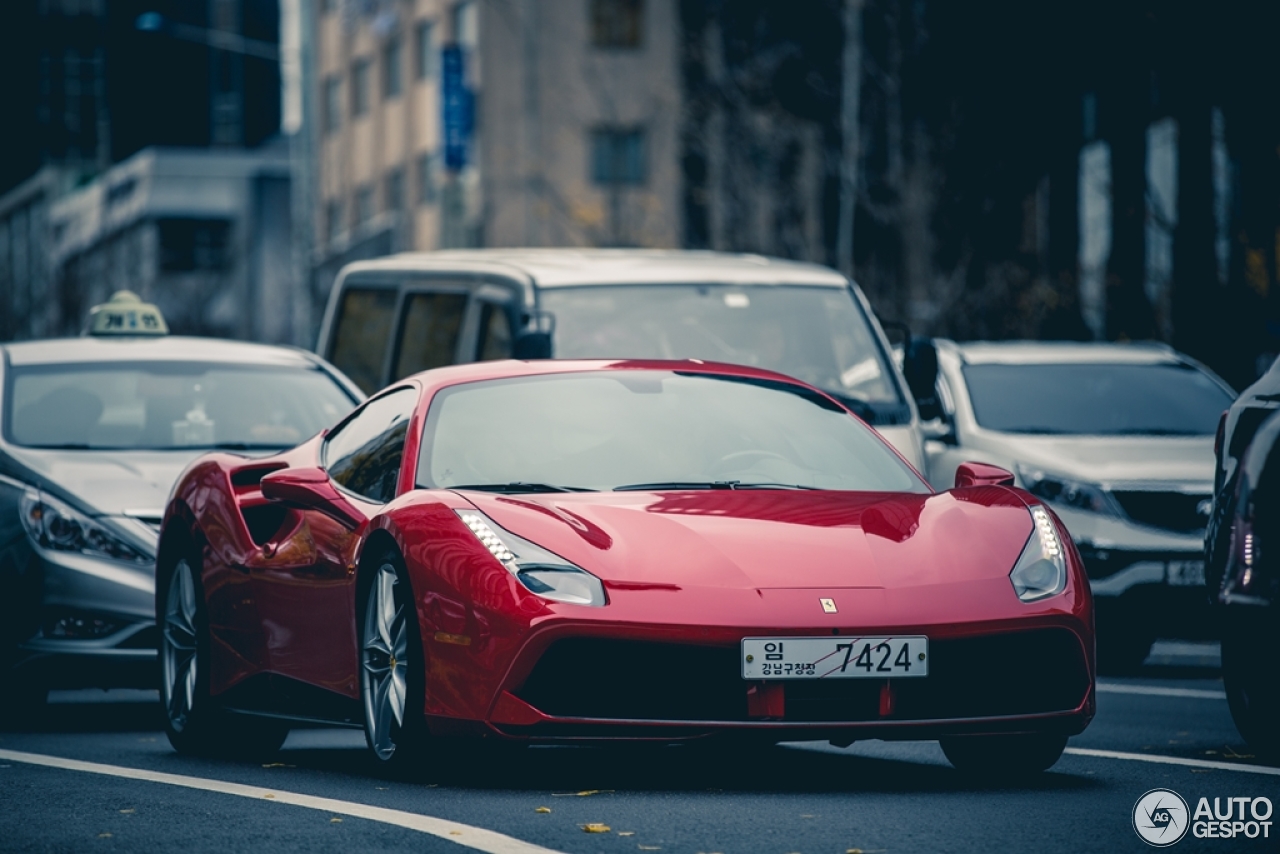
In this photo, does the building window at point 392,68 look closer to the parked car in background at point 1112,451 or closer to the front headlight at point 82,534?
the parked car in background at point 1112,451

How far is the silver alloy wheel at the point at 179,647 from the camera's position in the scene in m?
9.39

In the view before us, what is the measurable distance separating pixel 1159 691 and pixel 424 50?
4759 centimetres

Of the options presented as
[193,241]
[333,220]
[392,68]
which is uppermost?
[392,68]

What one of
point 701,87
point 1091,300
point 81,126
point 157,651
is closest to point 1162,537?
point 157,651

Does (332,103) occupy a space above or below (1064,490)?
below

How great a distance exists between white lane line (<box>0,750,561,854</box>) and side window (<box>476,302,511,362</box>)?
4.57 metres

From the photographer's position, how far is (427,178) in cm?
5722

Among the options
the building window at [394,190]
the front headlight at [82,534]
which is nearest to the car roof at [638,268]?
the front headlight at [82,534]

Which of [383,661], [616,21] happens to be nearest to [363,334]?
[383,661]

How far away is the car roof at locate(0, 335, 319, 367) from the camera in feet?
39.5

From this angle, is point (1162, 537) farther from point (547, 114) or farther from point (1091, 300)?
point (547, 114)

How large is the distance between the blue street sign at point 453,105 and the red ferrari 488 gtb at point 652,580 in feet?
137

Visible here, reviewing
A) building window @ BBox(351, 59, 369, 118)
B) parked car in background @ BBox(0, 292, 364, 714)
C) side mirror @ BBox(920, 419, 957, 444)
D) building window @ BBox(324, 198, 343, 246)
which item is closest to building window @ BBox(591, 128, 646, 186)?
building window @ BBox(324, 198, 343, 246)

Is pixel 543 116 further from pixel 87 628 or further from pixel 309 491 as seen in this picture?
pixel 309 491
